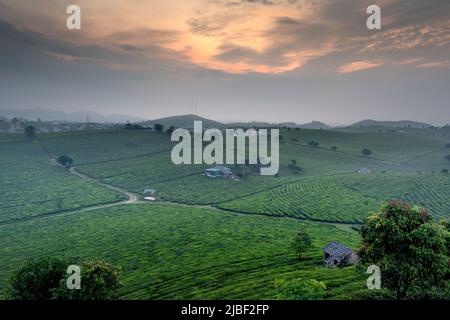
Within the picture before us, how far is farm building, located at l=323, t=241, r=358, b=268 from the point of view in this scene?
142 feet

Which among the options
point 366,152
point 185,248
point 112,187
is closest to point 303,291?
point 185,248

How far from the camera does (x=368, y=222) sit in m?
24.2

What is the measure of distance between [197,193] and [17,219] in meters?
57.6

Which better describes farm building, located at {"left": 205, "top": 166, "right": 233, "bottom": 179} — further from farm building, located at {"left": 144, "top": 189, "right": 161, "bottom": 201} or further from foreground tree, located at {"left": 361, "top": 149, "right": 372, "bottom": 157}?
foreground tree, located at {"left": 361, "top": 149, "right": 372, "bottom": 157}

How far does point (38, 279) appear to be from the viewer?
3200cm

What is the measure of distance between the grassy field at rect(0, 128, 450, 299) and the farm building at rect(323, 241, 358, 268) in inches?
92.6

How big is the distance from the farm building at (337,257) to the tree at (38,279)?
114ft

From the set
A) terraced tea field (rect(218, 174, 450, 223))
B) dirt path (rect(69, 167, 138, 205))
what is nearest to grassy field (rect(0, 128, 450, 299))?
terraced tea field (rect(218, 174, 450, 223))

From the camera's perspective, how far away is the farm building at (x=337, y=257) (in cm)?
4334

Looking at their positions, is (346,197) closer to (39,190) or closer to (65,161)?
(39,190)
